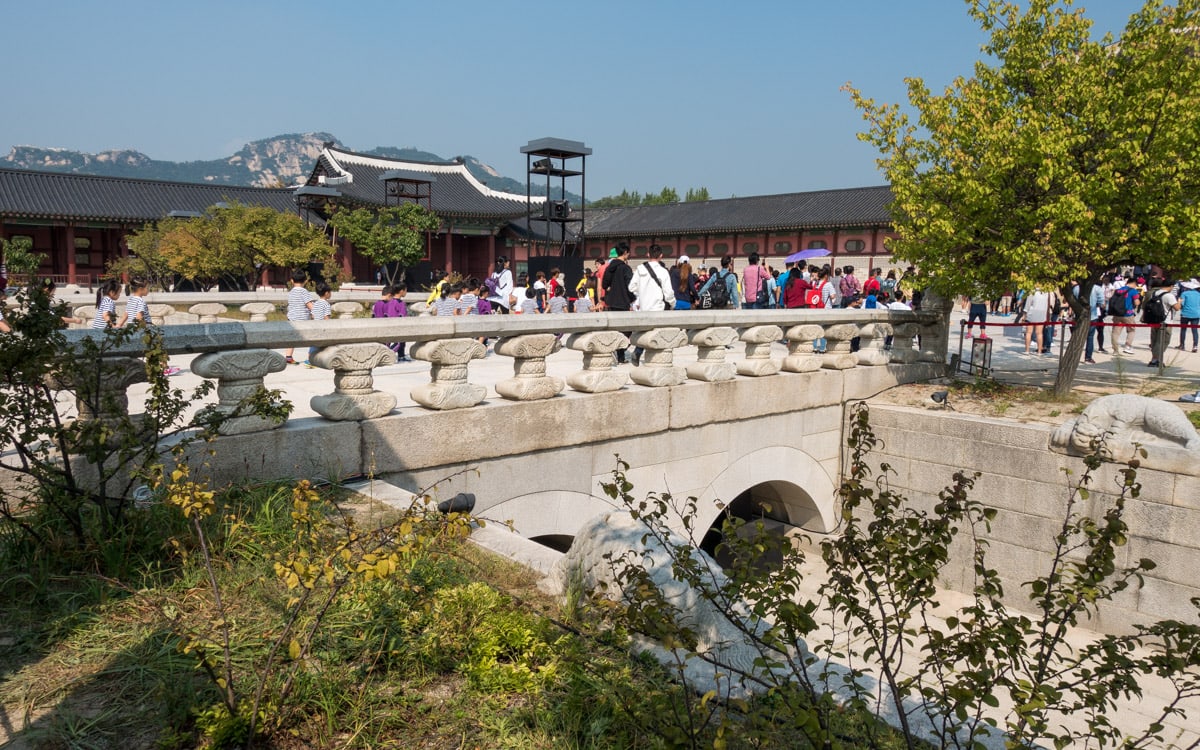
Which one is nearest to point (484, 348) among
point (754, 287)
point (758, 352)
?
point (758, 352)

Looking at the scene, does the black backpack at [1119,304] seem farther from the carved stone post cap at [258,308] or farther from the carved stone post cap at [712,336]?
the carved stone post cap at [258,308]

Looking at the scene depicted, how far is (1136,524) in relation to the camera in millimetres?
7691

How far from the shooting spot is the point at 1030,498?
8.38 meters

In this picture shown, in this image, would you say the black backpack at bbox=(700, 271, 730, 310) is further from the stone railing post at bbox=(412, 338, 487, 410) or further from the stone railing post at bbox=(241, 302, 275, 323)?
the stone railing post at bbox=(241, 302, 275, 323)

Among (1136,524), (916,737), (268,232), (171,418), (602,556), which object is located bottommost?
(1136,524)

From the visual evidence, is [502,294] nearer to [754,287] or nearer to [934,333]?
[754,287]

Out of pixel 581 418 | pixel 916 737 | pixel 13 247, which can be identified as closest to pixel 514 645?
pixel 916 737

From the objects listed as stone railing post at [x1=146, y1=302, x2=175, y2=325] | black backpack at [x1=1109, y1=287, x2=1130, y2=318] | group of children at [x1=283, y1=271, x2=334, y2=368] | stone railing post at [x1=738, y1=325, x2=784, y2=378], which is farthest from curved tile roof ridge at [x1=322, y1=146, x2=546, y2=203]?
stone railing post at [x1=738, y1=325, x2=784, y2=378]

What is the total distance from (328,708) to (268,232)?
837 inches

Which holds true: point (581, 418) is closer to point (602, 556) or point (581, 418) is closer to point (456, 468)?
point (456, 468)

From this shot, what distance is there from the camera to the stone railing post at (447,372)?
19.1 feet

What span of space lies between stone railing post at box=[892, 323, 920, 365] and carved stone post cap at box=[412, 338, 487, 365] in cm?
657

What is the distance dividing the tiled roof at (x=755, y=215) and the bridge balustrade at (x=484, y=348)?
88.7ft

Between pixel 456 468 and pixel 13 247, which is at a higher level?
pixel 13 247
